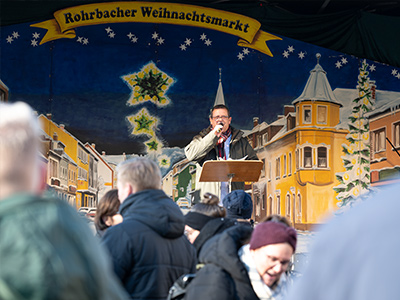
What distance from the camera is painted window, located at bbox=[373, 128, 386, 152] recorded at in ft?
30.3

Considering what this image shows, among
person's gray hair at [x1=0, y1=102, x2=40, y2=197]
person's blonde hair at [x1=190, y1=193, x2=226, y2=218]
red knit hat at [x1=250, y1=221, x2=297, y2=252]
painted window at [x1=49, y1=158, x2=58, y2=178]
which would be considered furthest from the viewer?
painted window at [x1=49, y1=158, x2=58, y2=178]

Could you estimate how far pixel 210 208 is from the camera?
3.26 meters

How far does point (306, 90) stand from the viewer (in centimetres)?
927

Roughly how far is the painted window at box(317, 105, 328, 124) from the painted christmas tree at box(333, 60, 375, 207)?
0.41 meters

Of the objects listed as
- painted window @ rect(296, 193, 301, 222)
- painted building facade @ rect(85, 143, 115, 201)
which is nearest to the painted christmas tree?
painted window @ rect(296, 193, 301, 222)

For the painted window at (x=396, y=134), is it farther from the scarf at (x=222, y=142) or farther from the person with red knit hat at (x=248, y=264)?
the person with red knit hat at (x=248, y=264)

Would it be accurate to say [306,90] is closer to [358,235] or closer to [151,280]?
[151,280]

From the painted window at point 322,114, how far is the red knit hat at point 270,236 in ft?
23.9

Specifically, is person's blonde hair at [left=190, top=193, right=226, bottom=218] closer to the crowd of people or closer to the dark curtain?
the crowd of people

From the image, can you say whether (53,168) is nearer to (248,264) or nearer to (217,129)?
(217,129)

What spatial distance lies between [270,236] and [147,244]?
595 mm

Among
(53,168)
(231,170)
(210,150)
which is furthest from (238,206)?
(53,168)

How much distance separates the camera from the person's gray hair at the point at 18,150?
1041 mm

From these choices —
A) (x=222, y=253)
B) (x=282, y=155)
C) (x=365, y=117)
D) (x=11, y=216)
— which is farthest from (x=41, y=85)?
(x=11, y=216)
